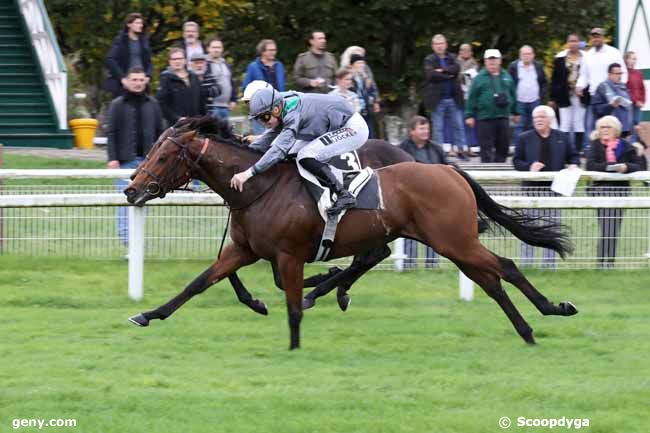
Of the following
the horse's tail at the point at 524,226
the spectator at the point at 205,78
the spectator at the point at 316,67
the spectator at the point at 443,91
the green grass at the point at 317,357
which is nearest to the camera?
the green grass at the point at 317,357

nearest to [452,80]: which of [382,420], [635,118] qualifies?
[635,118]

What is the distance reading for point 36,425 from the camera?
6.24 metres

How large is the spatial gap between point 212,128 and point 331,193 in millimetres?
964

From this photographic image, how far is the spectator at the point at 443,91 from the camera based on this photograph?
14570mm

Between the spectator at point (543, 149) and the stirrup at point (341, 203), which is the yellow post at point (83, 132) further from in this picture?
the stirrup at point (341, 203)

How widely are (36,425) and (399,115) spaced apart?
16237 millimetres

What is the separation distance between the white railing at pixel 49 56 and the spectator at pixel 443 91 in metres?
6.07

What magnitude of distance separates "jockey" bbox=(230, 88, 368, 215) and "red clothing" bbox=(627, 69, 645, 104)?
7.39m

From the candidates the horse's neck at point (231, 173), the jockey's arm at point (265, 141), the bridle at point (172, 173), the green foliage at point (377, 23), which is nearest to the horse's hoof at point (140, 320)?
the bridle at point (172, 173)

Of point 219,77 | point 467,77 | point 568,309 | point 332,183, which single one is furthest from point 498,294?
point 467,77

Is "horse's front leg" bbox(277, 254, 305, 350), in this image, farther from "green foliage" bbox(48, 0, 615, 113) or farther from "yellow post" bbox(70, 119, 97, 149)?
"green foliage" bbox(48, 0, 615, 113)

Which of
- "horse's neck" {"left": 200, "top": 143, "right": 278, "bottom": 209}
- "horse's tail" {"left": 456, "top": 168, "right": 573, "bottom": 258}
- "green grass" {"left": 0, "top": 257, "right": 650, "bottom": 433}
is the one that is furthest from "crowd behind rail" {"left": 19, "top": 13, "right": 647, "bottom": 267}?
"horse's tail" {"left": 456, "top": 168, "right": 573, "bottom": 258}

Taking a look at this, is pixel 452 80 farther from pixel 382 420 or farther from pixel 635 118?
pixel 382 420

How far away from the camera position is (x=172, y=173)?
28.2 ft
